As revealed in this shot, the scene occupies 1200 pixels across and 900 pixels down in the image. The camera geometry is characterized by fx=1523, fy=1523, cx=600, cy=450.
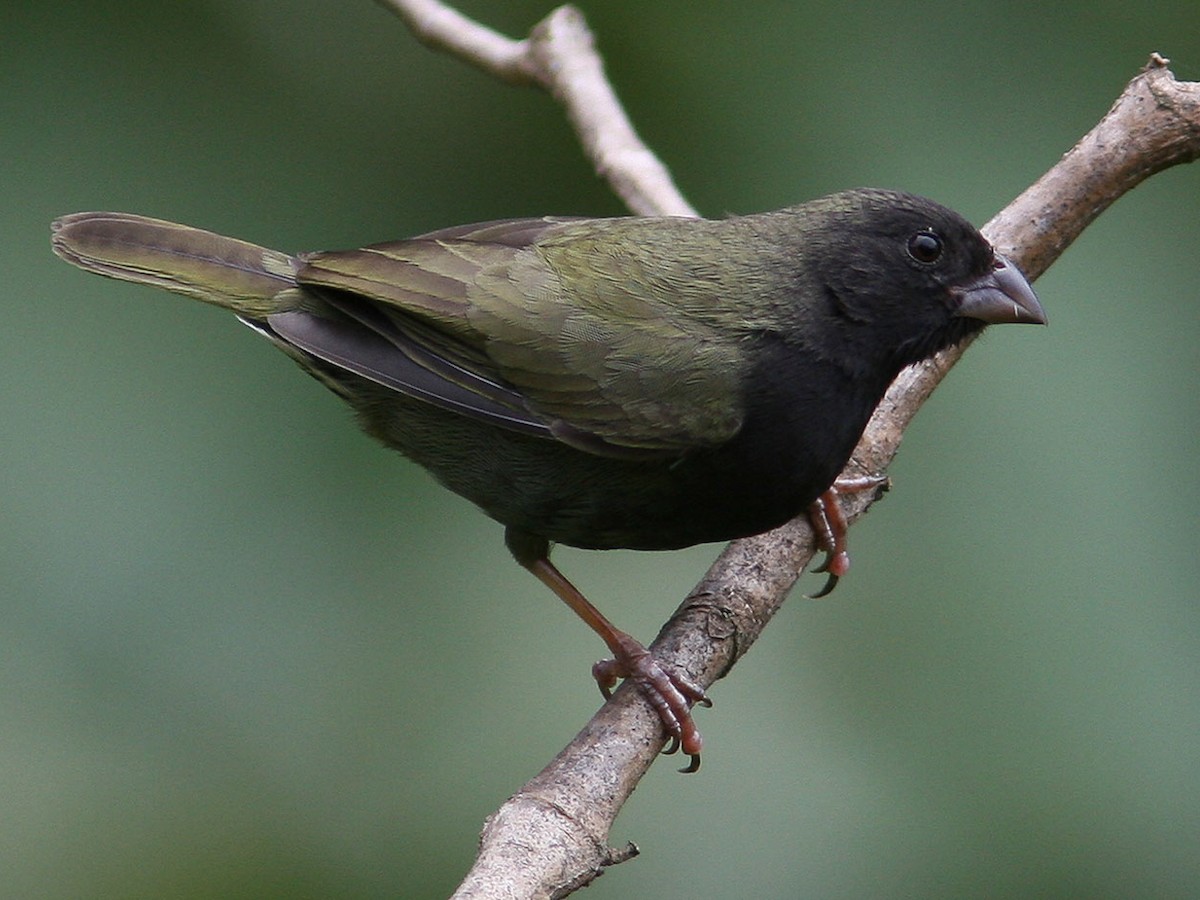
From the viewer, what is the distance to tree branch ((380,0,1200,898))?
2627 mm

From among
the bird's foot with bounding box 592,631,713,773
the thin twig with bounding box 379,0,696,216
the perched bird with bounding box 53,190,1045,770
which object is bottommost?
the bird's foot with bounding box 592,631,713,773

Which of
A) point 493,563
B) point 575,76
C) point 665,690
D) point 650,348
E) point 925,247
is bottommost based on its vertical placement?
point 665,690

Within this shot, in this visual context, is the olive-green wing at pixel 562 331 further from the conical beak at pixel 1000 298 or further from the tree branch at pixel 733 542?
the conical beak at pixel 1000 298

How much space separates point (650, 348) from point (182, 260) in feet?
4.09

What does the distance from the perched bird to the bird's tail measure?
0.42 feet

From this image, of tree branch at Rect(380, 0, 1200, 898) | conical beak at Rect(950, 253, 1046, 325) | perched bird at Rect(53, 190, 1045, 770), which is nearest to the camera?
tree branch at Rect(380, 0, 1200, 898)

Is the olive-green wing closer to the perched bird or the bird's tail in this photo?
the perched bird

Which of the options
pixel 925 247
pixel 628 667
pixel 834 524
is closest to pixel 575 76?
pixel 925 247

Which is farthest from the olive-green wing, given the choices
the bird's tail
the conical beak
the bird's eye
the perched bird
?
the conical beak

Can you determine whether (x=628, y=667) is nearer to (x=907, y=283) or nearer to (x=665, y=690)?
(x=665, y=690)

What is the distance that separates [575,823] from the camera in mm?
2678

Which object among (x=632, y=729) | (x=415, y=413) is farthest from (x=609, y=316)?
(x=632, y=729)

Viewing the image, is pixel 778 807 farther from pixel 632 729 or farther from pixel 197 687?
pixel 197 687

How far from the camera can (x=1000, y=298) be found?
3.41 m
